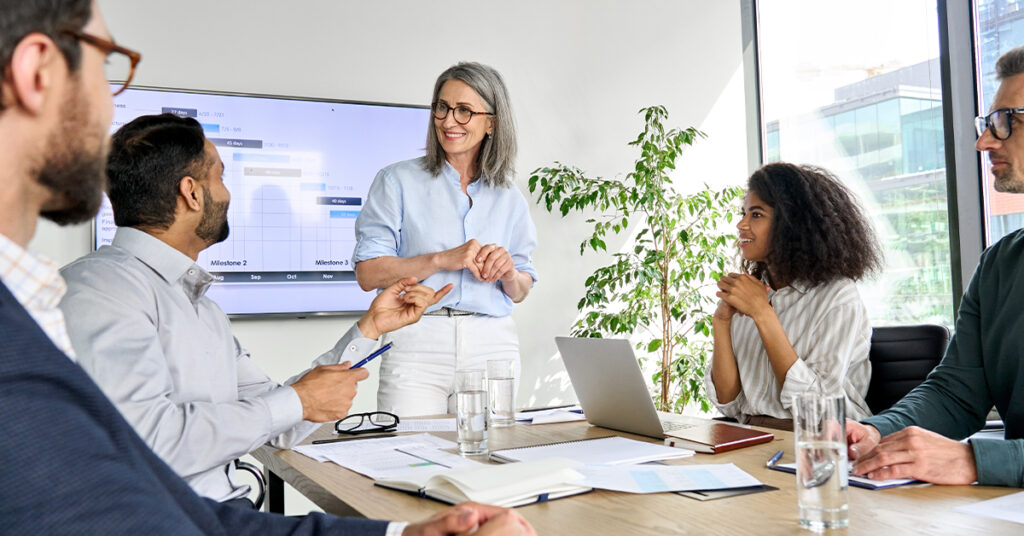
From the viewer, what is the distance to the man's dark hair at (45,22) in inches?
30.1

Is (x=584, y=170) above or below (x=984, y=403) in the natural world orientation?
above

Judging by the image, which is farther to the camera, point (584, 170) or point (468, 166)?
point (584, 170)

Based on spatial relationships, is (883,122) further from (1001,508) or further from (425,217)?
(1001,508)

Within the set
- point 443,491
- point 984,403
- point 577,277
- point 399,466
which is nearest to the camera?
point 443,491

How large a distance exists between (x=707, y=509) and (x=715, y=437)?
564 mm

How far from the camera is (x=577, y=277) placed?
4.34 metres

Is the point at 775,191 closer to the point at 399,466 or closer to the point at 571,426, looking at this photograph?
the point at 571,426

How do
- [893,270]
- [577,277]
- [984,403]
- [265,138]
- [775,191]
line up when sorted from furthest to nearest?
[577,277] → [893,270] → [265,138] → [775,191] → [984,403]

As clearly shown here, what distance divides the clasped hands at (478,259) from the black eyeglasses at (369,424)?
51 cm

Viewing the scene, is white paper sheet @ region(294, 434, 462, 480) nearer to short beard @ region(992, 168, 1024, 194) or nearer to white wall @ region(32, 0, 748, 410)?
short beard @ region(992, 168, 1024, 194)

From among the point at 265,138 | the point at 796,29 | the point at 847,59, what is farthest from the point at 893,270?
the point at 265,138

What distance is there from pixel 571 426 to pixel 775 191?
1061mm

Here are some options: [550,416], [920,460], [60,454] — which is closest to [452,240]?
[550,416]

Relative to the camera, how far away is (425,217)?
2.71 meters
